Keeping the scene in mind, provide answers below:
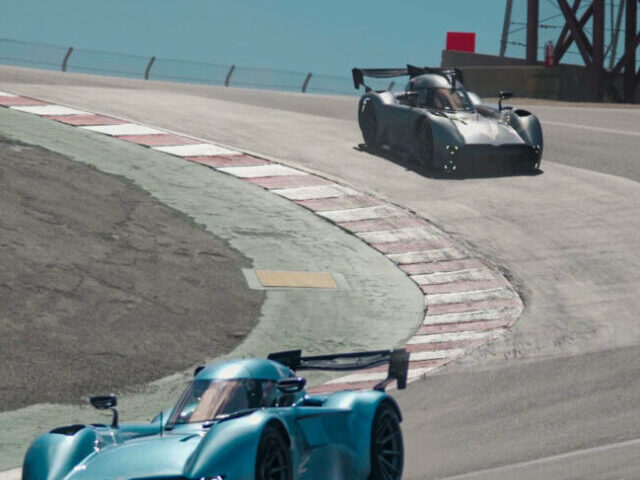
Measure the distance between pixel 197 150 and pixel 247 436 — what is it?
53.0 feet

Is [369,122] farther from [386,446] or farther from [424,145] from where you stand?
[386,446]

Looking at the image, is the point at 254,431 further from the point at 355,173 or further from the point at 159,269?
the point at 355,173

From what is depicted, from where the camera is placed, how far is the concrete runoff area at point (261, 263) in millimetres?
11633

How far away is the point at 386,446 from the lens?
8.48 m

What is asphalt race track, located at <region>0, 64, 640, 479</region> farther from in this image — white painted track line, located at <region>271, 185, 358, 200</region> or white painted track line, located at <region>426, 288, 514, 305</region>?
white painted track line, located at <region>271, 185, 358, 200</region>

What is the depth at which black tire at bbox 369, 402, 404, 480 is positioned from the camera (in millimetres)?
8234

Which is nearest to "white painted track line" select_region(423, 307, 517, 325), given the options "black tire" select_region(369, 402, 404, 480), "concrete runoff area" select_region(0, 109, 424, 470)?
"concrete runoff area" select_region(0, 109, 424, 470)

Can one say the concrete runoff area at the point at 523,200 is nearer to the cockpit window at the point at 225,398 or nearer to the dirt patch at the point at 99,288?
the dirt patch at the point at 99,288

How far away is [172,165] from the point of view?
70.4 ft

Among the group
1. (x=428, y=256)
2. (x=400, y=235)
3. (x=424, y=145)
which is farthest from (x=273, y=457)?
(x=424, y=145)

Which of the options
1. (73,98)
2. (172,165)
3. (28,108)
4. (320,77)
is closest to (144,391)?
(172,165)

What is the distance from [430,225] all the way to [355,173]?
136 inches

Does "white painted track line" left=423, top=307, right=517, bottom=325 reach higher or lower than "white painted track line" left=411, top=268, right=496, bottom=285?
lower

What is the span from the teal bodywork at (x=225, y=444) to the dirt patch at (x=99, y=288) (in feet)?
11.9
